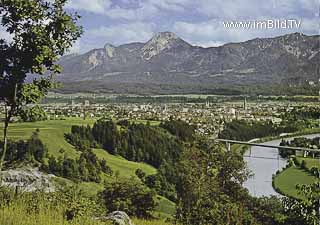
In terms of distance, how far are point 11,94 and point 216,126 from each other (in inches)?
176

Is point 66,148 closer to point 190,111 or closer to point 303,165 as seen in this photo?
point 190,111

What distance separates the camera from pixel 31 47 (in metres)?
5.39

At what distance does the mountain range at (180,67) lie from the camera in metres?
9.34

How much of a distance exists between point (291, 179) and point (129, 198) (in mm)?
2503

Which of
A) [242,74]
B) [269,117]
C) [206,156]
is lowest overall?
[206,156]

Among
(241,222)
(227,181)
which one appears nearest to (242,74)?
(227,181)

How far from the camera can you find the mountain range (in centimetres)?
934

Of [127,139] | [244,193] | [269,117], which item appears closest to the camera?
[244,193]

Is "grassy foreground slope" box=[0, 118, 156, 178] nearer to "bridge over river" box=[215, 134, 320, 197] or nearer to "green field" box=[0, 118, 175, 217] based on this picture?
"green field" box=[0, 118, 175, 217]

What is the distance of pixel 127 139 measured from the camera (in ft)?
32.9

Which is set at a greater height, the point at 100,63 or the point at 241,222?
the point at 100,63

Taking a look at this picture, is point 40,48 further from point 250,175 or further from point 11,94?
point 250,175

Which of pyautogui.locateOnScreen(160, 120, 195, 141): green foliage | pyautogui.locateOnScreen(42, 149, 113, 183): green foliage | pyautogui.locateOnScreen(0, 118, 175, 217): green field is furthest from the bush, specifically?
pyautogui.locateOnScreen(42, 149, 113, 183): green foliage

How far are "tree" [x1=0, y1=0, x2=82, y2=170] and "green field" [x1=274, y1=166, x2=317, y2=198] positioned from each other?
3347mm
